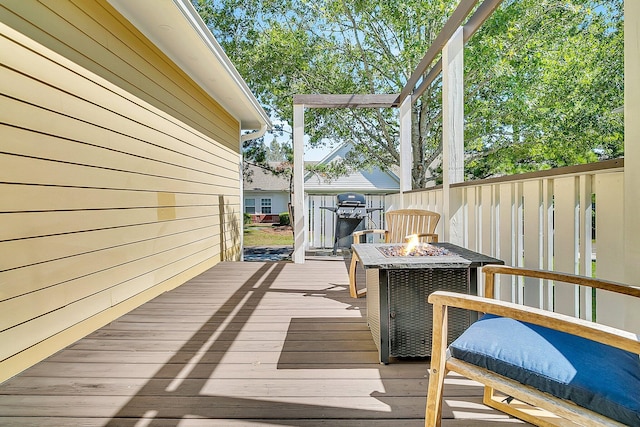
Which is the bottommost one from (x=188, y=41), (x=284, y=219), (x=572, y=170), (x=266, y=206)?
(x=284, y=219)

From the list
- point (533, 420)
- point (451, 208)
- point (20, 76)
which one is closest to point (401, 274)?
point (533, 420)

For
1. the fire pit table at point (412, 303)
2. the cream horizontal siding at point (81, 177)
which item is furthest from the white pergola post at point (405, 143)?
the fire pit table at point (412, 303)

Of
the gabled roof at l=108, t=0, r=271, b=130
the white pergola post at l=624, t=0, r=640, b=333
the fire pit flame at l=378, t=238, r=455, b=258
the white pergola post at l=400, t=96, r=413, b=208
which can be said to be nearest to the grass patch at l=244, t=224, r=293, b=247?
the white pergola post at l=400, t=96, r=413, b=208

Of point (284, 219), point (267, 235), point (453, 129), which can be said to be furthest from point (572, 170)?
point (284, 219)

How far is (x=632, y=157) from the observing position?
1.29 metres

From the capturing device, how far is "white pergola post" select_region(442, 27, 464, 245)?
3160 millimetres

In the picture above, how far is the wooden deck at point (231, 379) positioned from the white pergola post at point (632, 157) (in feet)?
2.54

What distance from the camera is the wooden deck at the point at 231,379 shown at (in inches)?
61.4

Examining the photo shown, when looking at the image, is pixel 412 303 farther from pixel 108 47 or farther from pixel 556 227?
pixel 108 47

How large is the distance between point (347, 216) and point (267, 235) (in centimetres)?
1017

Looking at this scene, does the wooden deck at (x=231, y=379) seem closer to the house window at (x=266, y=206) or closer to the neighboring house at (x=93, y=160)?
the neighboring house at (x=93, y=160)

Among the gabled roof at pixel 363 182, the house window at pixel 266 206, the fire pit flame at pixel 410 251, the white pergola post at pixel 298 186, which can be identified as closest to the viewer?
the fire pit flame at pixel 410 251

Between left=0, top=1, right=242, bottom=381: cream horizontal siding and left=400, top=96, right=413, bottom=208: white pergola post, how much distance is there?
3067 mm

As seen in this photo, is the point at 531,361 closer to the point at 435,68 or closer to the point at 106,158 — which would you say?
the point at 106,158
